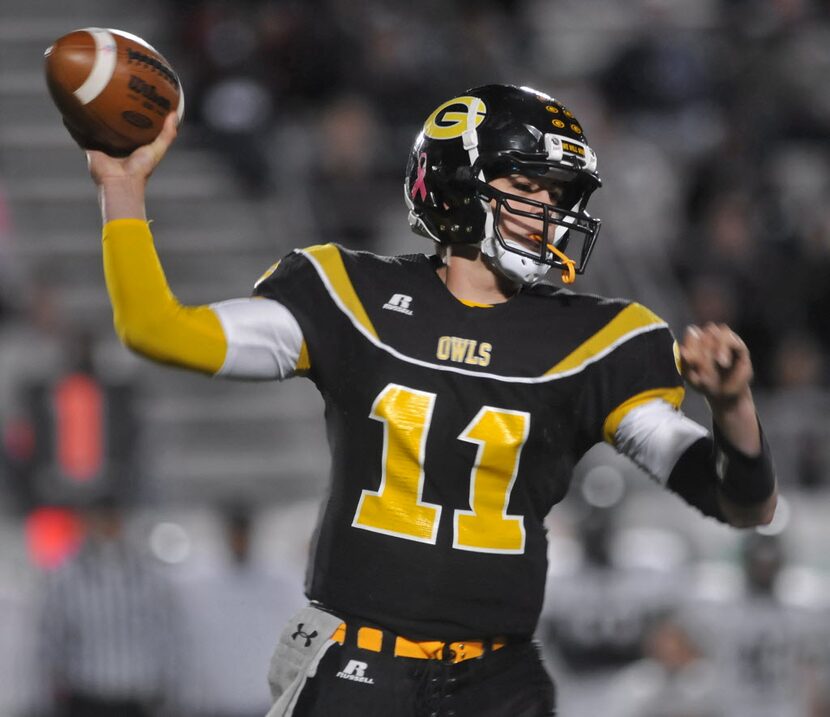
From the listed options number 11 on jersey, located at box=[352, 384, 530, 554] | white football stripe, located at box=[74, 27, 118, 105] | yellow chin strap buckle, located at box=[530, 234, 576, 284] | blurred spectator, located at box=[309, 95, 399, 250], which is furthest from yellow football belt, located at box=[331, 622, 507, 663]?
blurred spectator, located at box=[309, 95, 399, 250]

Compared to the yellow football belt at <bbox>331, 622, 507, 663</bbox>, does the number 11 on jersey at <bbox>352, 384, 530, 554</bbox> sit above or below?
above

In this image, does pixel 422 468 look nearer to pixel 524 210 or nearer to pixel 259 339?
pixel 259 339

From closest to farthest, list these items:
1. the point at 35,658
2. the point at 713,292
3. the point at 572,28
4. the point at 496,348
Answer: the point at 496,348 < the point at 35,658 < the point at 713,292 < the point at 572,28

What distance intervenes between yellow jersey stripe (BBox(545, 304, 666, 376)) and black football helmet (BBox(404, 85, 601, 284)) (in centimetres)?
13

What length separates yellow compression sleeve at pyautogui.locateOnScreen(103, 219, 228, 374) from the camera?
3.06 m

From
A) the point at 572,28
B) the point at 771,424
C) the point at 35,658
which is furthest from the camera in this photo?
the point at 572,28

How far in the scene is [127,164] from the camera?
126 inches

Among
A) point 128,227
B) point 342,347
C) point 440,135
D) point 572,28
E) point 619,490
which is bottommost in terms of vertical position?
point 619,490

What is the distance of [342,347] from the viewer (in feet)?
10.8

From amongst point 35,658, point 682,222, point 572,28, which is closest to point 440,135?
point 35,658

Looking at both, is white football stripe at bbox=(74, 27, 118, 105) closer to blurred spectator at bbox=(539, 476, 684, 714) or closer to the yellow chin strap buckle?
Result: the yellow chin strap buckle

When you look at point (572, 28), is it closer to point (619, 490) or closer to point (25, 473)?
point (619, 490)

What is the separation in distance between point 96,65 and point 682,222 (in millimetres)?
6759

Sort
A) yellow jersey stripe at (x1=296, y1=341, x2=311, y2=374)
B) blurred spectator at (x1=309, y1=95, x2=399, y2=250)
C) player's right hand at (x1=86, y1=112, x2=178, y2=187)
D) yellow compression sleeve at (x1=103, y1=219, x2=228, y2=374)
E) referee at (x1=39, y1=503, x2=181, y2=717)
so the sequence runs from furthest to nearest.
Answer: blurred spectator at (x1=309, y1=95, x2=399, y2=250)
referee at (x1=39, y1=503, x2=181, y2=717)
yellow jersey stripe at (x1=296, y1=341, x2=311, y2=374)
player's right hand at (x1=86, y1=112, x2=178, y2=187)
yellow compression sleeve at (x1=103, y1=219, x2=228, y2=374)
